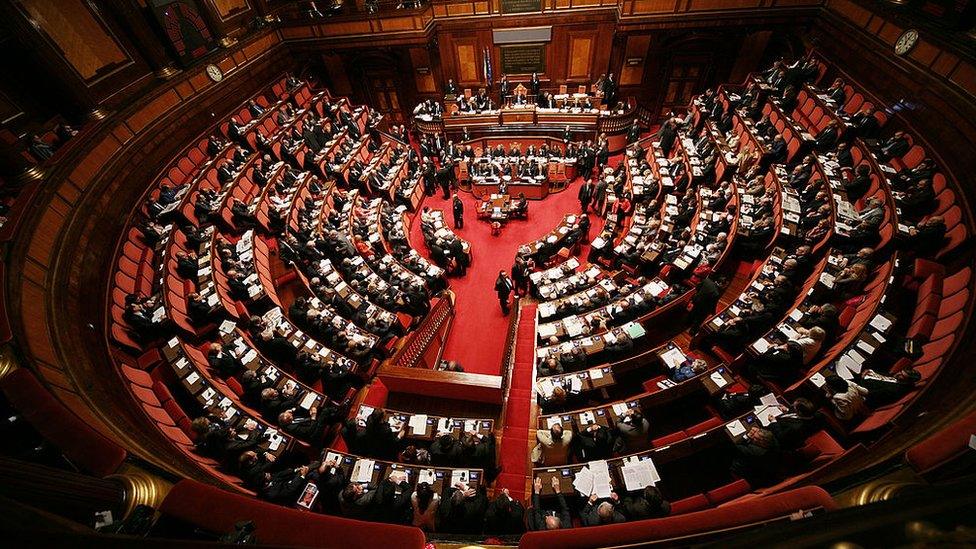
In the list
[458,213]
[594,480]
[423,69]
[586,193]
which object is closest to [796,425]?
Answer: [594,480]

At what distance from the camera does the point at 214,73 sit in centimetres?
1255

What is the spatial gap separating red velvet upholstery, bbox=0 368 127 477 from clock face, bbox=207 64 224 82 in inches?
515

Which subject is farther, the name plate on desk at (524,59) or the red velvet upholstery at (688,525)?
the name plate on desk at (524,59)

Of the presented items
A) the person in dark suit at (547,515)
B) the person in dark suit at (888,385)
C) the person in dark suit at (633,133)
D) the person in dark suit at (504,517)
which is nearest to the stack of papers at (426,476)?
the person in dark suit at (504,517)

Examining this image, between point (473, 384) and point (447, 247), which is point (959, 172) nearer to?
point (473, 384)

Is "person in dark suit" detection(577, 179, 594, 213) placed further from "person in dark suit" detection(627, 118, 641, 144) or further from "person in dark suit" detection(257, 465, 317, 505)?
"person in dark suit" detection(257, 465, 317, 505)

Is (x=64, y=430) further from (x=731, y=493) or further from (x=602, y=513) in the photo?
(x=731, y=493)

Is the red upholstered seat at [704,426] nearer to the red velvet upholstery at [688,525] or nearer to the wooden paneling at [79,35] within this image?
the red velvet upholstery at [688,525]

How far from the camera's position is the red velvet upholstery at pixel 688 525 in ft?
8.66

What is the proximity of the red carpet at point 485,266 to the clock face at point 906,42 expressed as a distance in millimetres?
7982

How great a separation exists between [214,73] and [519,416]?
49.9ft

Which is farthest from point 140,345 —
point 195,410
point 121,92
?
point 121,92

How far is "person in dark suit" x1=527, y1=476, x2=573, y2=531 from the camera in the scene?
436 cm

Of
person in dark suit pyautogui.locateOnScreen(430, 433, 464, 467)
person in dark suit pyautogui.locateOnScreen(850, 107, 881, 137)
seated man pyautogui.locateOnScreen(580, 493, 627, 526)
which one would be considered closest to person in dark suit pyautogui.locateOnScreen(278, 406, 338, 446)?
person in dark suit pyautogui.locateOnScreen(430, 433, 464, 467)
